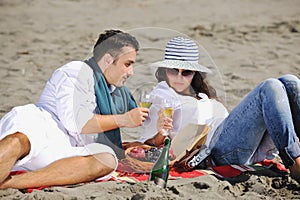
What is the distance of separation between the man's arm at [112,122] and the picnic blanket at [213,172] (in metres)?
0.36

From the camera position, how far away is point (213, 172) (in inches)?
137

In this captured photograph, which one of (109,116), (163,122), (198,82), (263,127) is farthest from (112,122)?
(263,127)

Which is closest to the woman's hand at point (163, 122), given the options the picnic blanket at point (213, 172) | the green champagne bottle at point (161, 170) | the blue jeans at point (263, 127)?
the green champagne bottle at point (161, 170)

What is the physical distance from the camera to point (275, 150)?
142 inches

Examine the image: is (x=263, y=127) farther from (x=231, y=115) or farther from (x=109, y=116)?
(x=109, y=116)

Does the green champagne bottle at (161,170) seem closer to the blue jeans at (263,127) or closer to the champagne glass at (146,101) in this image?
the champagne glass at (146,101)

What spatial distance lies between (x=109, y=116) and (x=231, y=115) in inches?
31.2

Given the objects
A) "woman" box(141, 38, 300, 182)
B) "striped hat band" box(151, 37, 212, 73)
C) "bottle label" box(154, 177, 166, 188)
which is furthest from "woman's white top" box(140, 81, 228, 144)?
"bottle label" box(154, 177, 166, 188)

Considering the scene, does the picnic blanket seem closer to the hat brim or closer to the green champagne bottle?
the green champagne bottle

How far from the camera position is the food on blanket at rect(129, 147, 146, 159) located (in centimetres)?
330

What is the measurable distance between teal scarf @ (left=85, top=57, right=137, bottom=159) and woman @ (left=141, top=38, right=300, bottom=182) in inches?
6.1

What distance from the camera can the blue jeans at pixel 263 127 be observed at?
10.6ft

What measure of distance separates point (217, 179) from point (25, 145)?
107cm

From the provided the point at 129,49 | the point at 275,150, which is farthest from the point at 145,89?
the point at 275,150
